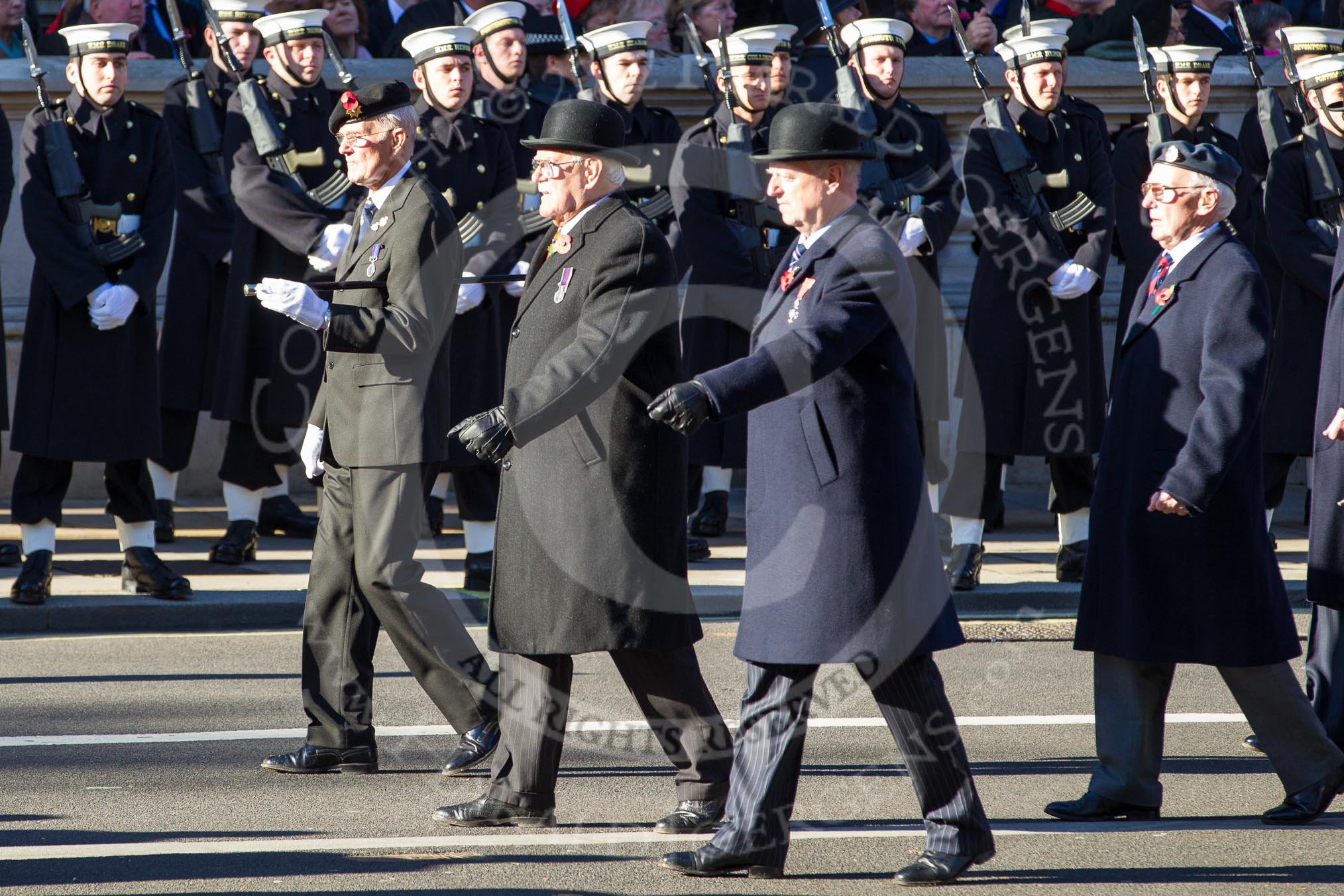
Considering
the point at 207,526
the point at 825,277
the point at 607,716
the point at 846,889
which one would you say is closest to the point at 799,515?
the point at 825,277

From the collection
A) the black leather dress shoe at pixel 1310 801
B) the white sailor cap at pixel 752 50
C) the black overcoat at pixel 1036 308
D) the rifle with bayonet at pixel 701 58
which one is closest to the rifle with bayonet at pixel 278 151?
the white sailor cap at pixel 752 50

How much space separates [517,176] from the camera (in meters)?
9.40

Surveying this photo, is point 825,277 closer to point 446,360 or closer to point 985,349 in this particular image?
point 446,360

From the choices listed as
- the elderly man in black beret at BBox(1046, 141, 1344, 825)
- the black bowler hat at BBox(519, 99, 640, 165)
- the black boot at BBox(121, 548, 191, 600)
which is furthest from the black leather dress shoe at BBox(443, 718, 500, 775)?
the black boot at BBox(121, 548, 191, 600)

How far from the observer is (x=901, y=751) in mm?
4672

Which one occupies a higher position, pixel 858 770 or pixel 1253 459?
pixel 1253 459

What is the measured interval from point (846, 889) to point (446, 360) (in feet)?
7.17

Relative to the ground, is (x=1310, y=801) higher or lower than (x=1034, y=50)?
lower

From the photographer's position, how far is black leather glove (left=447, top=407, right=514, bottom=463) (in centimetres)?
491

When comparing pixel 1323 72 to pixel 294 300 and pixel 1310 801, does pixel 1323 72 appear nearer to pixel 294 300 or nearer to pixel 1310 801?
pixel 1310 801

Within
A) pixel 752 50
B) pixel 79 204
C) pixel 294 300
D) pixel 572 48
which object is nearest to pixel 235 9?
pixel 79 204

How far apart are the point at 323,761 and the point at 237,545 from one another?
3.55m

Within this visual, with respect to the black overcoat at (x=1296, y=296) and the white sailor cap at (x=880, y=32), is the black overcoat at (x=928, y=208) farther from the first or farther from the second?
the black overcoat at (x=1296, y=296)

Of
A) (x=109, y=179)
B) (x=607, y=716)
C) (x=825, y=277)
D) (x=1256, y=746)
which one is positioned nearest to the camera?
(x=825, y=277)
